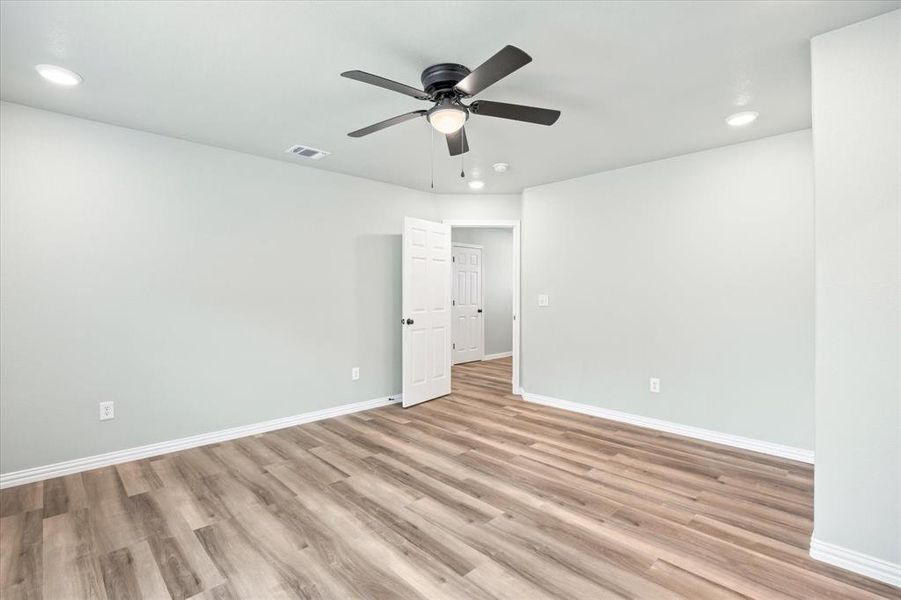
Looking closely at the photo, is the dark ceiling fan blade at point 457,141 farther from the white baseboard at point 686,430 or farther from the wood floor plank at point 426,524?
the white baseboard at point 686,430

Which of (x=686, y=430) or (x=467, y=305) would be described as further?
(x=467, y=305)

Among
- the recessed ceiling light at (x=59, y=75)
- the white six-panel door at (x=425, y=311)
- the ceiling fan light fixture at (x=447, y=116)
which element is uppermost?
the recessed ceiling light at (x=59, y=75)

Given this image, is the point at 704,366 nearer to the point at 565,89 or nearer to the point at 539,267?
the point at 539,267

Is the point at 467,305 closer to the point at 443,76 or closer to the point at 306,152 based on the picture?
the point at 306,152

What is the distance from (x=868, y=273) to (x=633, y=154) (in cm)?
224

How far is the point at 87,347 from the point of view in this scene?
3.03 meters

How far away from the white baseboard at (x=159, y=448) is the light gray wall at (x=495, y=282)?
4.03 metres

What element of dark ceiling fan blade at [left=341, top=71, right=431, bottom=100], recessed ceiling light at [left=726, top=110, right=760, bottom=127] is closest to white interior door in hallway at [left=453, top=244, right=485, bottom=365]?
recessed ceiling light at [left=726, top=110, right=760, bottom=127]

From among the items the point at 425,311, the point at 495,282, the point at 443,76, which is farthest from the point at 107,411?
the point at 495,282

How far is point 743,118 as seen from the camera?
295 cm

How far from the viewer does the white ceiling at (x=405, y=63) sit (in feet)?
6.11

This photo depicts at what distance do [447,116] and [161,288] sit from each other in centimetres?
276

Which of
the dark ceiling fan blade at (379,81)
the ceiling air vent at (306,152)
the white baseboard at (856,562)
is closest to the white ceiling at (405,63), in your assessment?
the ceiling air vent at (306,152)

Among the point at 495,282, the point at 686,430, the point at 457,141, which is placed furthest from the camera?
the point at 495,282
